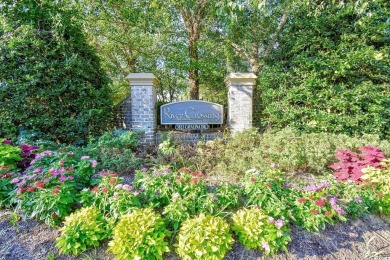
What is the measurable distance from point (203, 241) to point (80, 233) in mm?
1018

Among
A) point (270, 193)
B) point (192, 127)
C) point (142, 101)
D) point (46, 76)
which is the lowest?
point (270, 193)

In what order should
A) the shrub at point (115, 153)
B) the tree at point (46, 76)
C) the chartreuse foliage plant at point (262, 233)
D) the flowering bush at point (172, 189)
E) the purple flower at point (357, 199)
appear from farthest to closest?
the tree at point (46, 76)
the shrub at point (115, 153)
the purple flower at point (357, 199)
the flowering bush at point (172, 189)
the chartreuse foliage plant at point (262, 233)

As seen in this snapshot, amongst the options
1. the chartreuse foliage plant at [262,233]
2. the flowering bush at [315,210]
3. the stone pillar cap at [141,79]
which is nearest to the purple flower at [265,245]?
the chartreuse foliage plant at [262,233]

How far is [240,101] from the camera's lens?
4.79m

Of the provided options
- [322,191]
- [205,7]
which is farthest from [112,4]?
[322,191]

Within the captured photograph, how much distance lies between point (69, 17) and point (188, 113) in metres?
2.98

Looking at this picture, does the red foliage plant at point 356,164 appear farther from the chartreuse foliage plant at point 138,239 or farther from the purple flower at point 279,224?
the chartreuse foliage plant at point 138,239

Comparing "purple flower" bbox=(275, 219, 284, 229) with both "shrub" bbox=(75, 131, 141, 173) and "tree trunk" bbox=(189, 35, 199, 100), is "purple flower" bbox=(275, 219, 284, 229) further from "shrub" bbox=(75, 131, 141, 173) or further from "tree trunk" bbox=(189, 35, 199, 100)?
"tree trunk" bbox=(189, 35, 199, 100)

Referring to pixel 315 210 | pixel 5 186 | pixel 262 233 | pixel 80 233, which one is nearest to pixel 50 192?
pixel 80 233

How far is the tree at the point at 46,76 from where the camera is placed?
153 inches

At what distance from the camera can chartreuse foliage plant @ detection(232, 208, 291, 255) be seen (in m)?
1.81

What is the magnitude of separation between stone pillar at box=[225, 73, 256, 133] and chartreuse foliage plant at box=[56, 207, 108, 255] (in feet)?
11.6

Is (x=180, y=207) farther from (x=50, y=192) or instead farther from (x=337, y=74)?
(x=337, y=74)

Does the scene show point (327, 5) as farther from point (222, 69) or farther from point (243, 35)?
point (222, 69)
